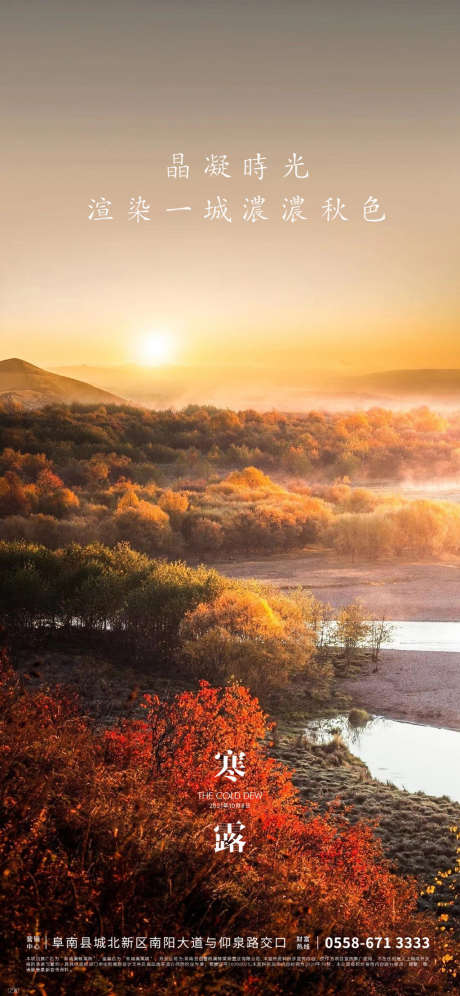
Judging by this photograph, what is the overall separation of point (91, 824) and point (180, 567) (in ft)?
48.7

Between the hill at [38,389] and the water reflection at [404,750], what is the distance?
20603 millimetres

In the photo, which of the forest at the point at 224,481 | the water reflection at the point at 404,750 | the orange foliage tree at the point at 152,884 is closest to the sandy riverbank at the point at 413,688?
the water reflection at the point at 404,750

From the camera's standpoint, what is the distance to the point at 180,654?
17.7 meters

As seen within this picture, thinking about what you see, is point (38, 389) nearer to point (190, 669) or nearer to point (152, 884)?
point (190, 669)

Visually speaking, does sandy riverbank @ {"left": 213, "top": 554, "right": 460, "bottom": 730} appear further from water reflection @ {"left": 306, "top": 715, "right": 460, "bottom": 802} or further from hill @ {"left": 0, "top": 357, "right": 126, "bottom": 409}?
hill @ {"left": 0, "top": 357, "right": 126, "bottom": 409}

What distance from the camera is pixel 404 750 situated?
46.7 feet

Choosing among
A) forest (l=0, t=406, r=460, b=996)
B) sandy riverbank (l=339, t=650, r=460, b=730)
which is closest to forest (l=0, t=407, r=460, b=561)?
forest (l=0, t=406, r=460, b=996)

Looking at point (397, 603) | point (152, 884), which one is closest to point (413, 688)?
point (397, 603)

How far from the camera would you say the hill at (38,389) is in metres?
29.3

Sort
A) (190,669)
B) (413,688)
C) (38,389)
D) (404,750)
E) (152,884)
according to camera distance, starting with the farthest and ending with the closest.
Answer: (38,389) → (190,669) → (413,688) → (404,750) → (152,884)

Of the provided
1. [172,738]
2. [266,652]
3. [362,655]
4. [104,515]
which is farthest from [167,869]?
[104,515]

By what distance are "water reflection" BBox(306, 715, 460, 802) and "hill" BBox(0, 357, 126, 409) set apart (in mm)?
20603

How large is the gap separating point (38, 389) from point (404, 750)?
23.4 m

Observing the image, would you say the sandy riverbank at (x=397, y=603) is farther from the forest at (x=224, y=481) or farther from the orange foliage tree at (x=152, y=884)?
the orange foliage tree at (x=152, y=884)
